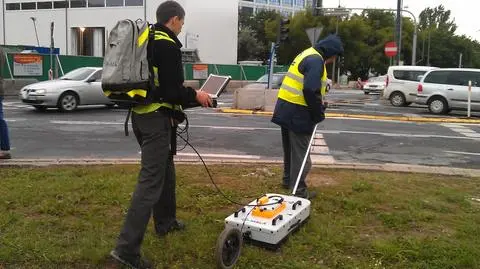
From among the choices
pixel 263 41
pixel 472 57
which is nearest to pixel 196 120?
pixel 263 41

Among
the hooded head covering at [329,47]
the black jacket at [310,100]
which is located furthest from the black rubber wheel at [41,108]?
the hooded head covering at [329,47]

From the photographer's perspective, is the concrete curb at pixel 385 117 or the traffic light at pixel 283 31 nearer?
the concrete curb at pixel 385 117

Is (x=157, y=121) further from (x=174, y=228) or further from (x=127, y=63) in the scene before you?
(x=174, y=228)

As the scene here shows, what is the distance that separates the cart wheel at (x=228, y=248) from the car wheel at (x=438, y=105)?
1697 cm

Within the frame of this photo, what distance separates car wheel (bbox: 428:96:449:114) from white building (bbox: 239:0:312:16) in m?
67.7

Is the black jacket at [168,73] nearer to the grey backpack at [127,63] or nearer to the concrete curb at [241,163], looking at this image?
the grey backpack at [127,63]

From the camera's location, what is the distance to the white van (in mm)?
22797

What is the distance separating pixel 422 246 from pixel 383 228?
0.56 meters

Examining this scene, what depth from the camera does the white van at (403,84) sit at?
22.8 m

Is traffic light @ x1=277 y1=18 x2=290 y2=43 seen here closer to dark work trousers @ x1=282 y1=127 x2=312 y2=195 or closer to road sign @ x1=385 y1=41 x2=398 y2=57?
road sign @ x1=385 y1=41 x2=398 y2=57

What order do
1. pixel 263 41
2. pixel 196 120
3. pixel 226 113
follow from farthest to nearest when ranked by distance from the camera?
1. pixel 263 41
2. pixel 226 113
3. pixel 196 120

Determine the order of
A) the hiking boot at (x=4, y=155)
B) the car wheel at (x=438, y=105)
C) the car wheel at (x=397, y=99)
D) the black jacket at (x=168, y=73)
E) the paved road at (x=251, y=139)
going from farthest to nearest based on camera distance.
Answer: the car wheel at (x=397, y=99) → the car wheel at (x=438, y=105) → the paved road at (x=251, y=139) → the hiking boot at (x=4, y=155) → the black jacket at (x=168, y=73)

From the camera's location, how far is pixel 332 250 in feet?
13.5

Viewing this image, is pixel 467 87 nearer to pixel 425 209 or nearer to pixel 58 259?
pixel 425 209
